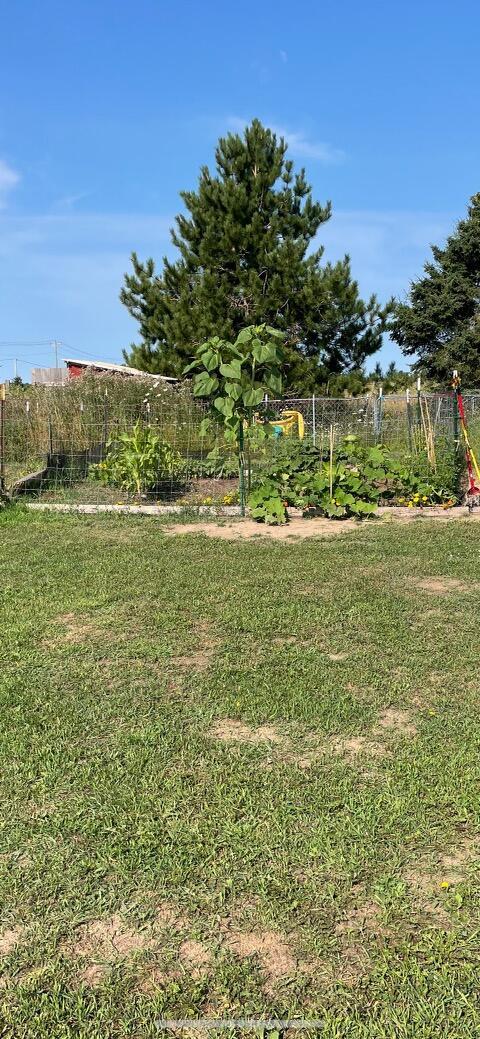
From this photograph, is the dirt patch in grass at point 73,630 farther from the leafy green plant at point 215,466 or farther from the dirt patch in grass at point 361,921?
the leafy green plant at point 215,466

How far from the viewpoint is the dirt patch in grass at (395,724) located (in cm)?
258

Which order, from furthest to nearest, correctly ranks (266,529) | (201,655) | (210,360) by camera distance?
(210,360) → (266,529) → (201,655)

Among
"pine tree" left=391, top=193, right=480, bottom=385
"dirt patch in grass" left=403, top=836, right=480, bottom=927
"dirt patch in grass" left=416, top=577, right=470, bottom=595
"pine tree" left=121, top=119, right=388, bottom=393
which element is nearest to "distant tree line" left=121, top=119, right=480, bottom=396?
"pine tree" left=121, top=119, right=388, bottom=393

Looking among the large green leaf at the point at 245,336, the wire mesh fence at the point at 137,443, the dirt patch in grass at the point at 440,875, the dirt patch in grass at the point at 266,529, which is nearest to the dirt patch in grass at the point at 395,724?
the dirt patch in grass at the point at 440,875

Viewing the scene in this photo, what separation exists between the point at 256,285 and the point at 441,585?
16.2 meters

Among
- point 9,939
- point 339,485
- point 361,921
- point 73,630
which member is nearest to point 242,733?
point 361,921

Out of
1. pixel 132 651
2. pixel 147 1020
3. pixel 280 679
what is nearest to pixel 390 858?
→ pixel 147 1020

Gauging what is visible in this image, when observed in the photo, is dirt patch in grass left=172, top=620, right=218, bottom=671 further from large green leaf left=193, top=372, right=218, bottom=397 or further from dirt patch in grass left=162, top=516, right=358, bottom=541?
large green leaf left=193, top=372, right=218, bottom=397

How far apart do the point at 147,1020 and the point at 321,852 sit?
0.62 meters

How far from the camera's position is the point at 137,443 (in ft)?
29.0

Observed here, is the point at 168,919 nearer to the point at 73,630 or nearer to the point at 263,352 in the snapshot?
the point at 73,630

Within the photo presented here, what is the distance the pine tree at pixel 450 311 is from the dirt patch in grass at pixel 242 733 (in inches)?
1155

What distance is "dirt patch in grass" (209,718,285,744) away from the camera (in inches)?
99.6

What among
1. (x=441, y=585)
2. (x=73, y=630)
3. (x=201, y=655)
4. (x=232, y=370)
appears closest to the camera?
(x=201, y=655)
